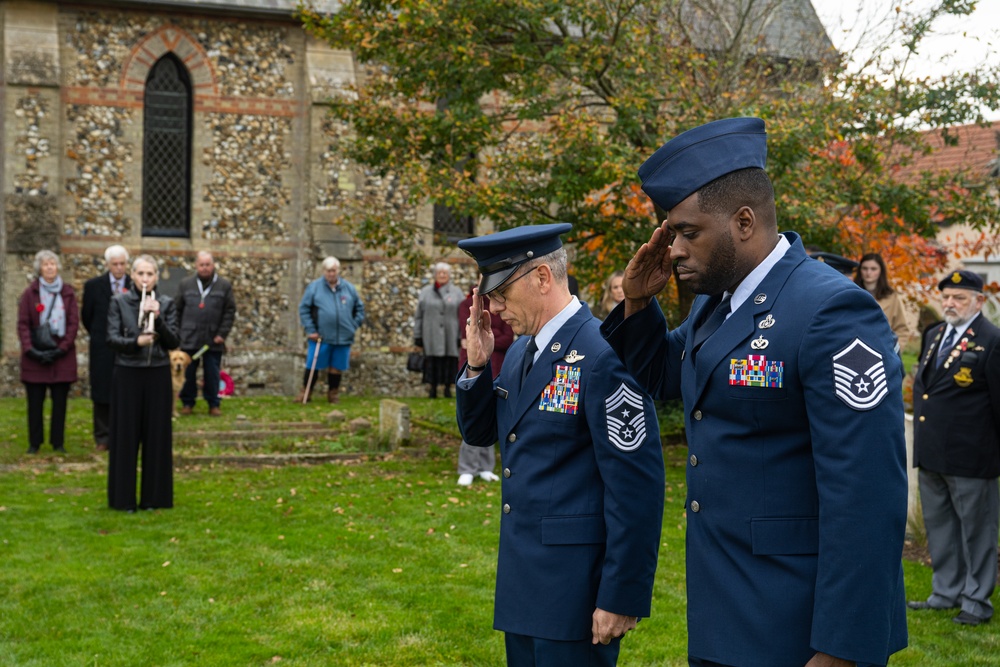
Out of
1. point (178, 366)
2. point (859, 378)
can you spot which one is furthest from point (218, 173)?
point (859, 378)

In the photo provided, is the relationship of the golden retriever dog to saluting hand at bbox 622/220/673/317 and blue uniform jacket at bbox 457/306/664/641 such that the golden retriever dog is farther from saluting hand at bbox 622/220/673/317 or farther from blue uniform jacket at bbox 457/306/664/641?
saluting hand at bbox 622/220/673/317

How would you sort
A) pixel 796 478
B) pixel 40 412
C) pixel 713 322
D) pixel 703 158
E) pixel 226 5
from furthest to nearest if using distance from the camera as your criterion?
pixel 226 5 < pixel 40 412 < pixel 713 322 < pixel 703 158 < pixel 796 478

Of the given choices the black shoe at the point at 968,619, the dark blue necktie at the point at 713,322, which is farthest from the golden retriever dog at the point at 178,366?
the dark blue necktie at the point at 713,322

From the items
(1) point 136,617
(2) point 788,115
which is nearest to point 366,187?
(2) point 788,115

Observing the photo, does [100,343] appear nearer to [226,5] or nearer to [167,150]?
[167,150]

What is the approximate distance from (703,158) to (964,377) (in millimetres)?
4856

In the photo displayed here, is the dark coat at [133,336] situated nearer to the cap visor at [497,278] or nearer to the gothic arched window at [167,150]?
the cap visor at [497,278]

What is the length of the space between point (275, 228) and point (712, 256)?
17.8 m

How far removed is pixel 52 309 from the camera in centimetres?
1209

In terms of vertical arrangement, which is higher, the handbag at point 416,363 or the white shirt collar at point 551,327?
the white shirt collar at point 551,327

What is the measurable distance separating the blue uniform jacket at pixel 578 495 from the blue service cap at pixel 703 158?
0.83 metres

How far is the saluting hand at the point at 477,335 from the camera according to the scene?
3656 mm

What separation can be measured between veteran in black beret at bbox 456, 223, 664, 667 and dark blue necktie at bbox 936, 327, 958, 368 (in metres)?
4.21

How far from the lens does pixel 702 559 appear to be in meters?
2.69
